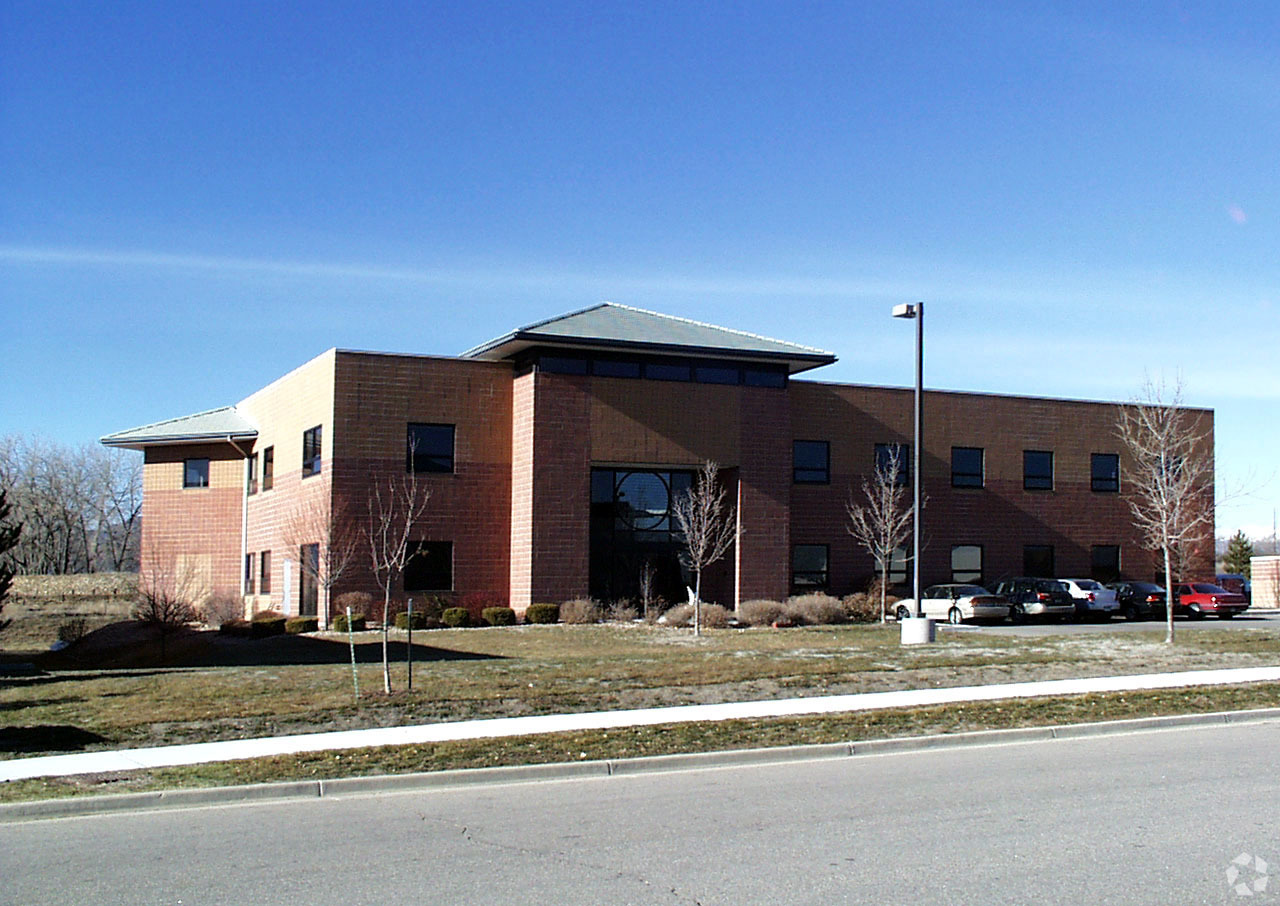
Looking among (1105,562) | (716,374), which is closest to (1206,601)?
(1105,562)

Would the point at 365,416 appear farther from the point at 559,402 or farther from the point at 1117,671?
the point at 1117,671

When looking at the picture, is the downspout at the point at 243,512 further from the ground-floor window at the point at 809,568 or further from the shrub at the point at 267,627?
the ground-floor window at the point at 809,568

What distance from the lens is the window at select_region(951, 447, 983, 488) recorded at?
43.3m

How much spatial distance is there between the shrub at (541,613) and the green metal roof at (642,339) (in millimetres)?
7345

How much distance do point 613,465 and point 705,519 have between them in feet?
12.6

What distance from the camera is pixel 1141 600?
130ft

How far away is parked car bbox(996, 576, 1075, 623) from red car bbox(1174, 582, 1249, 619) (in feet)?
18.2

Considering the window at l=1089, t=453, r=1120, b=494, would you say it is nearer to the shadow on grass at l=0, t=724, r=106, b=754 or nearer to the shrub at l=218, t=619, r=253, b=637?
the shrub at l=218, t=619, r=253, b=637

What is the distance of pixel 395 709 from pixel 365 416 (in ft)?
68.7

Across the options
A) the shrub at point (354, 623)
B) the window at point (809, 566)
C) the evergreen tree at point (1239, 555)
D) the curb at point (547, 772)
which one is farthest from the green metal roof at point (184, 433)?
the evergreen tree at point (1239, 555)

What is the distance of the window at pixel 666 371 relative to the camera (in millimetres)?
37656

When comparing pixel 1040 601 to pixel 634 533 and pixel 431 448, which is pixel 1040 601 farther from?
pixel 431 448

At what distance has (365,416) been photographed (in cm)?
3581

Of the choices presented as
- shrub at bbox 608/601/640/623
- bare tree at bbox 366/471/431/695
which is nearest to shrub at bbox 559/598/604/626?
shrub at bbox 608/601/640/623
